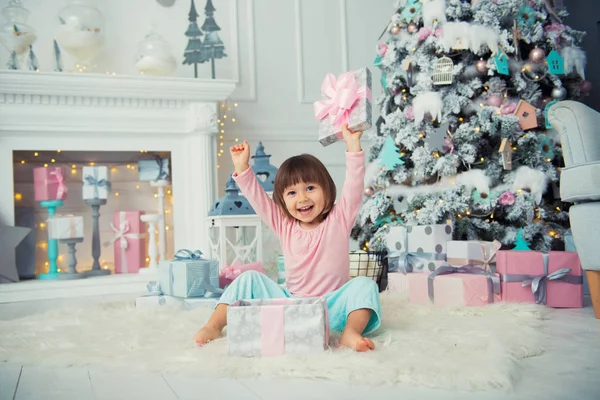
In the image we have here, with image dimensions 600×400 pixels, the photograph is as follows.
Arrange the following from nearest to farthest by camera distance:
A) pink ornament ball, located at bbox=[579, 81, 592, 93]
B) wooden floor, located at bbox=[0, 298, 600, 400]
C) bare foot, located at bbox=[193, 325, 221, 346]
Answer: wooden floor, located at bbox=[0, 298, 600, 400] < bare foot, located at bbox=[193, 325, 221, 346] < pink ornament ball, located at bbox=[579, 81, 592, 93]

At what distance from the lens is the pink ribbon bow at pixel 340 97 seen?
159 cm

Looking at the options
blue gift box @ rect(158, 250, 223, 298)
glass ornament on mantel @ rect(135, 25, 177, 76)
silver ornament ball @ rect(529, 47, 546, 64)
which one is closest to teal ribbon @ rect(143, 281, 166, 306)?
blue gift box @ rect(158, 250, 223, 298)

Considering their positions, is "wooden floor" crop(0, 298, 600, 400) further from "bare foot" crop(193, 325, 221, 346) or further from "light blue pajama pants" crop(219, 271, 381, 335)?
"light blue pajama pants" crop(219, 271, 381, 335)

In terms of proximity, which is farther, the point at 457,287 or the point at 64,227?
the point at 64,227

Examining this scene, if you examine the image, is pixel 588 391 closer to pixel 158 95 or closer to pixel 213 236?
pixel 213 236

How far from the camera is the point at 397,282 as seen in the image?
2488 mm

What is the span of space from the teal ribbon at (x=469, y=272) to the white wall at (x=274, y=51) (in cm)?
189

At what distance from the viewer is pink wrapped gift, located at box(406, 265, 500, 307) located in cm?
209

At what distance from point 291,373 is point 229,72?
296cm

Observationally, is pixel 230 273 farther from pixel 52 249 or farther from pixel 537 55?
pixel 537 55

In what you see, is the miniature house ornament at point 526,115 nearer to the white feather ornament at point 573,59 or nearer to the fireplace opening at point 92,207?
the white feather ornament at point 573,59

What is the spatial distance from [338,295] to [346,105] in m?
0.50

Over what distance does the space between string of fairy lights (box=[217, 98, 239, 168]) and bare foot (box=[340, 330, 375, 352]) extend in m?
2.51

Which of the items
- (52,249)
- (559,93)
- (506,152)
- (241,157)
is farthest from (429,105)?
(52,249)
